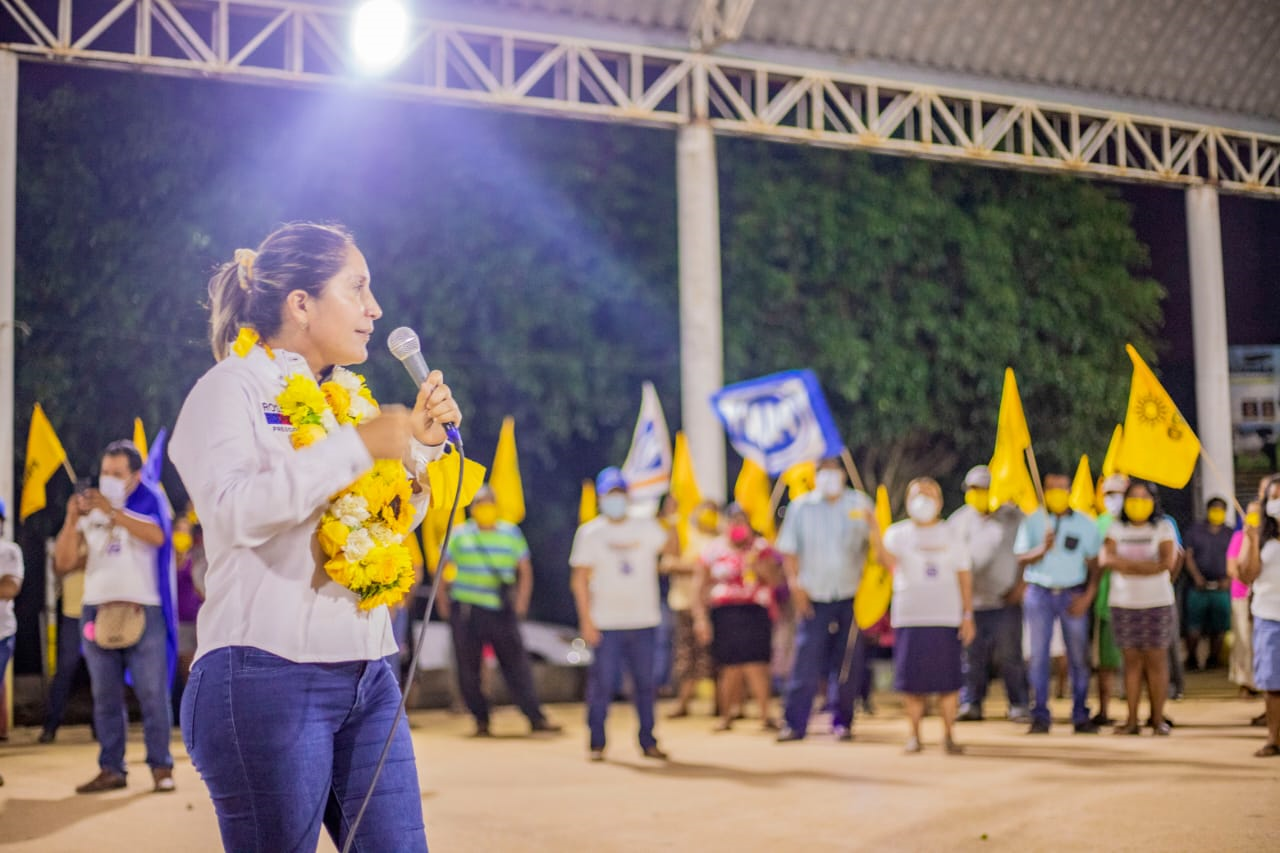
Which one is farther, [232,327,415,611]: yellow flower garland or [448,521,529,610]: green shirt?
[448,521,529,610]: green shirt

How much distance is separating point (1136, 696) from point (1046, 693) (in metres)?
0.72

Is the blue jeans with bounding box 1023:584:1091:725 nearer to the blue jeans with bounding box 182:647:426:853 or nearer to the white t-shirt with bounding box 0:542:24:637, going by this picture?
the white t-shirt with bounding box 0:542:24:637

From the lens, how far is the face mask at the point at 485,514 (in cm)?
1327

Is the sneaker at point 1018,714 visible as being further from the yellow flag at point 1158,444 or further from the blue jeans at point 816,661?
the yellow flag at point 1158,444

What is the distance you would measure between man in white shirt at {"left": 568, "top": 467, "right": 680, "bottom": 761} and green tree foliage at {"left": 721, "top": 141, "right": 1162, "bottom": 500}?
379 inches

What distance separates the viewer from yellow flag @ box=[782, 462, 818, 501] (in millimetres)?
13477

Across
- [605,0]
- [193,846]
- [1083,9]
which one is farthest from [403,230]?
[193,846]

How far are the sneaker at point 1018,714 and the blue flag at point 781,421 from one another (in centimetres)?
258

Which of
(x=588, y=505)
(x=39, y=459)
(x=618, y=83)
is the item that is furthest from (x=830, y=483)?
(x=39, y=459)

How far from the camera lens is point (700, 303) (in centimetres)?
1647

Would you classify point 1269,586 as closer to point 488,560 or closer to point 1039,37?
point 488,560

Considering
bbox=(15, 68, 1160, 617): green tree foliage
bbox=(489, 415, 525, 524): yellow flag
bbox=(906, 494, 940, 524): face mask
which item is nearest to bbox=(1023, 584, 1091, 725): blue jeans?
bbox=(906, 494, 940, 524): face mask

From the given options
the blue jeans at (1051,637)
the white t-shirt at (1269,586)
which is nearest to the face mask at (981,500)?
the blue jeans at (1051,637)

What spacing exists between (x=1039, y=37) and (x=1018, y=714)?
8.23m
